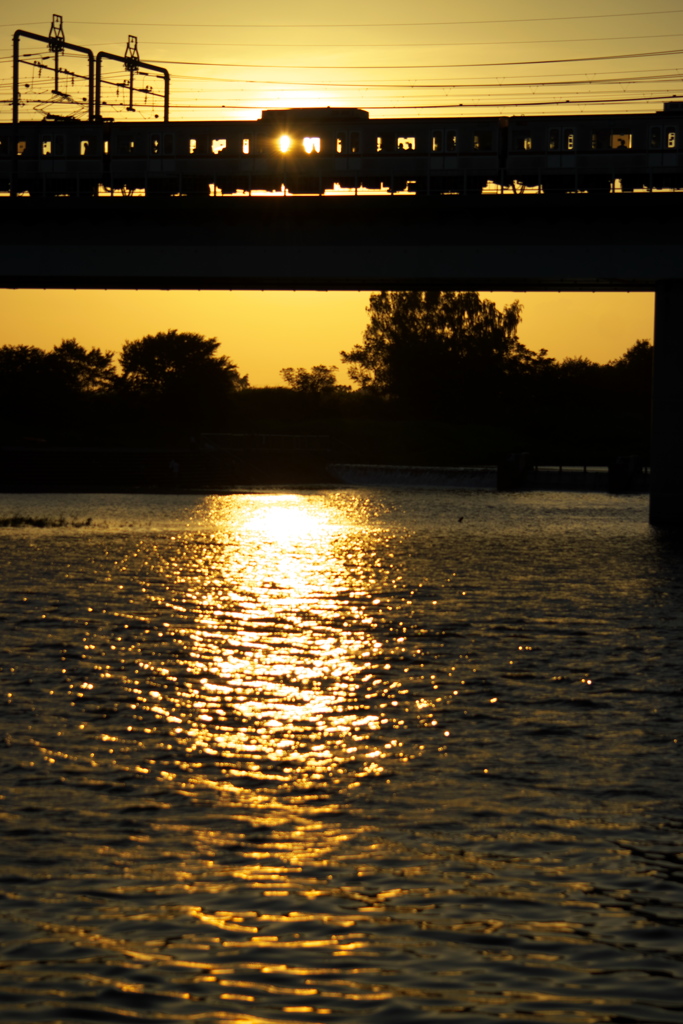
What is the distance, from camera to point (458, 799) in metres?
11.8

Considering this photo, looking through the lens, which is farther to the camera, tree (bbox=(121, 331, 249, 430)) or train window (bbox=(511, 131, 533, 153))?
tree (bbox=(121, 331, 249, 430))

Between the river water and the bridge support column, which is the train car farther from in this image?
the river water

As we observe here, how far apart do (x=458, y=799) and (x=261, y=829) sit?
201cm

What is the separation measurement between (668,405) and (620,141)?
34.8ft

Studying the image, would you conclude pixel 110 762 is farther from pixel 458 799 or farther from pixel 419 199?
pixel 419 199

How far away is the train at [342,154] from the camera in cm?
4791

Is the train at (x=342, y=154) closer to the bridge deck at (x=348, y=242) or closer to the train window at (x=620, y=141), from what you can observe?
the train window at (x=620, y=141)

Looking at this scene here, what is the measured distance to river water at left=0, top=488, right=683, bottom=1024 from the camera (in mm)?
7898

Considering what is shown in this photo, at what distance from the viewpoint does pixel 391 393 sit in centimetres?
14712

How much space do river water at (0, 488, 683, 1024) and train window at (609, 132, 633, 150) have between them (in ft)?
85.6

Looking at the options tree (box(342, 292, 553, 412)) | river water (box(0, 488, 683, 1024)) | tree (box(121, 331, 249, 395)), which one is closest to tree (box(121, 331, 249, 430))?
tree (box(121, 331, 249, 395))

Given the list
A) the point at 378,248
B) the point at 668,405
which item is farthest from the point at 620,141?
the point at 668,405

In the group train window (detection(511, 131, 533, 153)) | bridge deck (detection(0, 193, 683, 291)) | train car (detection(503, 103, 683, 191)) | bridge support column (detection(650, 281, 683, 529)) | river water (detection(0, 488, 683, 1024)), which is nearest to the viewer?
river water (detection(0, 488, 683, 1024))

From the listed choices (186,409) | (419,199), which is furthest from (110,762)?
(186,409)
